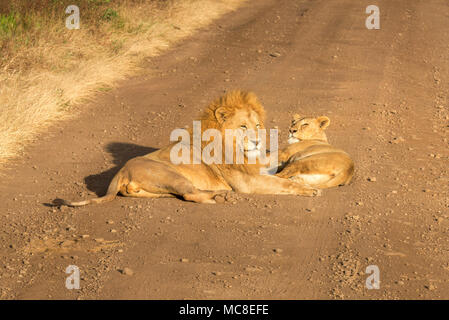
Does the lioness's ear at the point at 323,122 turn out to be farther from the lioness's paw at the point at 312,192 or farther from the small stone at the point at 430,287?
the small stone at the point at 430,287

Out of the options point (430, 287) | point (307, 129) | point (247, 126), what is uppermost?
point (247, 126)

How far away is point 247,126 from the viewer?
685cm

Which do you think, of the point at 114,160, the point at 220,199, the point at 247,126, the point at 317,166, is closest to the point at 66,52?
the point at 114,160

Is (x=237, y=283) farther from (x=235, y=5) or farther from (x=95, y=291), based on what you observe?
(x=235, y=5)

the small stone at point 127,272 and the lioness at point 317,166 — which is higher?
the lioness at point 317,166

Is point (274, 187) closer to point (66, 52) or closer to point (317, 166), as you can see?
point (317, 166)

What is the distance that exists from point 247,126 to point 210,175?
0.63 metres

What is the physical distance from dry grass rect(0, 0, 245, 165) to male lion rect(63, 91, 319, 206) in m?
2.29

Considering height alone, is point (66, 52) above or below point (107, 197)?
above

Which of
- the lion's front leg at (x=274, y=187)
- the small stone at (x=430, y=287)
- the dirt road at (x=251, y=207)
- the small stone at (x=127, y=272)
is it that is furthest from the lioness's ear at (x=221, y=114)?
the small stone at (x=430, y=287)

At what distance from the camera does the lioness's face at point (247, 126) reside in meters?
6.85

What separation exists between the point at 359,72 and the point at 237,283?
26.2 ft

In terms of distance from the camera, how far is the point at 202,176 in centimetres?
701

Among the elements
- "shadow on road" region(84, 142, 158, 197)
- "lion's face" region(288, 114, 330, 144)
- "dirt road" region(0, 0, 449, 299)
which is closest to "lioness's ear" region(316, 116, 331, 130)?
"lion's face" region(288, 114, 330, 144)
